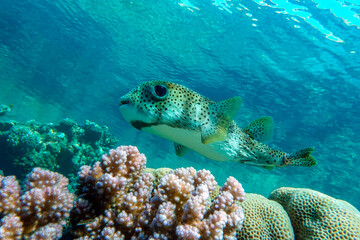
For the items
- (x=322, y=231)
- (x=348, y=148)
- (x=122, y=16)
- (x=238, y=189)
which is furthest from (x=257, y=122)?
(x=348, y=148)

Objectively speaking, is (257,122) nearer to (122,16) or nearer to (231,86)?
(231,86)

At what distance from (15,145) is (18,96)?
29216mm

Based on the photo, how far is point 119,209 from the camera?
247 centimetres

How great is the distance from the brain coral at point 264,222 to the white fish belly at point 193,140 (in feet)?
2.98

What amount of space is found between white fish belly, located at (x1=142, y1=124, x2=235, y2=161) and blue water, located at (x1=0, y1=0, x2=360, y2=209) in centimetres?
1248

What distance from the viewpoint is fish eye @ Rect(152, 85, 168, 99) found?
2.65m

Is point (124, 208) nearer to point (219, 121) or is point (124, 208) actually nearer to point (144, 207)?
point (144, 207)

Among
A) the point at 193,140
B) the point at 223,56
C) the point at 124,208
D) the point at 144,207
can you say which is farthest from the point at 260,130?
the point at 223,56

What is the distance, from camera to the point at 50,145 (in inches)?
410

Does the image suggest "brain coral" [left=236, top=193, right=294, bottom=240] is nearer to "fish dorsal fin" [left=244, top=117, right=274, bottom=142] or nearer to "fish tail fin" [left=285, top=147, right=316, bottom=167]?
"fish tail fin" [left=285, top=147, right=316, bottom=167]

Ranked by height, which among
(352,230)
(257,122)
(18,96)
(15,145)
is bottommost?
(18,96)

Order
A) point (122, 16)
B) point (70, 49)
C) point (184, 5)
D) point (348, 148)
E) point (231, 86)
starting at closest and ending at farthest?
point (184, 5), point (122, 16), point (231, 86), point (348, 148), point (70, 49)

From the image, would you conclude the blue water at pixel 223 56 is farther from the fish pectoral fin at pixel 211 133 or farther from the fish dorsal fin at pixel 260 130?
the fish pectoral fin at pixel 211 133

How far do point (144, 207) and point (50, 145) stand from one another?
32.3 ft
